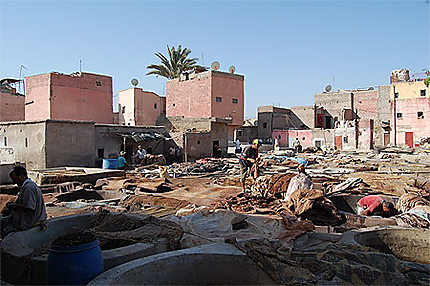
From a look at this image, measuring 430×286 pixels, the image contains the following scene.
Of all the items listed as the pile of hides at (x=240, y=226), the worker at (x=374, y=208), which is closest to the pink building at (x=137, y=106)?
the worker at (x=374, y=208)

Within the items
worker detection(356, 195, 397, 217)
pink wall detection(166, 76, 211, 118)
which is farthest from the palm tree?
worker detection(356, 195, 397, 217)

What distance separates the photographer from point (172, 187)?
44.3ft

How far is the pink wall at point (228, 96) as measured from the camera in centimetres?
3647

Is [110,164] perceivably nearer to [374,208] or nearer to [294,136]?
[374,208]

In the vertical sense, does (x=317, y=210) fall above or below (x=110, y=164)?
below

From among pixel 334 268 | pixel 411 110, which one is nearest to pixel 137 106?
pixel 411 110

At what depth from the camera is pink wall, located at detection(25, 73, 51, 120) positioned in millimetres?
27656

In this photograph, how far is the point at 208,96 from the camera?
3628 cm

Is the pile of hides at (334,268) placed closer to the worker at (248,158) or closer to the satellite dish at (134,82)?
the worker at (248,158)

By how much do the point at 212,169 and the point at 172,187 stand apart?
564 cm

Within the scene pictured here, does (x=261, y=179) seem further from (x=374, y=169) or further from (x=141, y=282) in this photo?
(x=374, y=169)

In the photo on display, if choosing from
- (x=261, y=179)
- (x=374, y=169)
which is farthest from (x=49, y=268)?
(x=374, y=169)

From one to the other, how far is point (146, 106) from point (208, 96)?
7834 millimetres

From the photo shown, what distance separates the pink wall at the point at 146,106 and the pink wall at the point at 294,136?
50.5 ft
